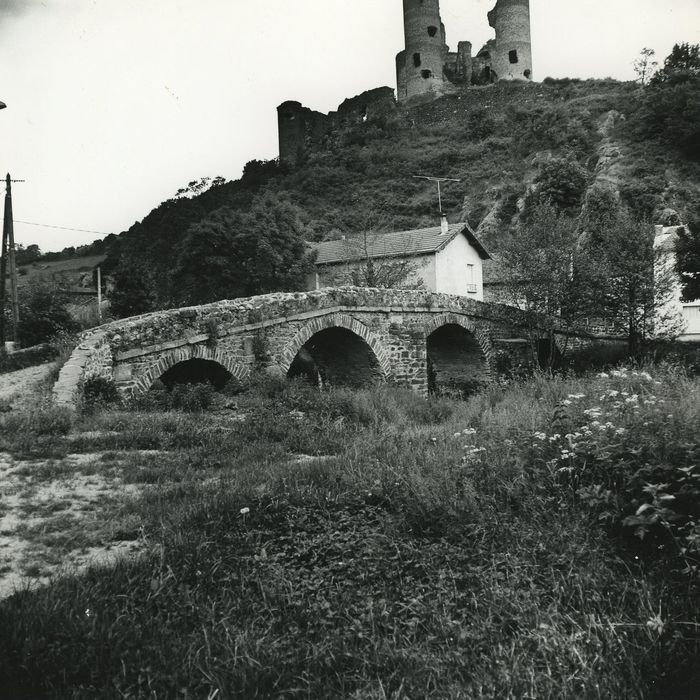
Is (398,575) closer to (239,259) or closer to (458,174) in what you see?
(239,259)

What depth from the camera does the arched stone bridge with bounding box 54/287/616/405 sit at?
11461 mm

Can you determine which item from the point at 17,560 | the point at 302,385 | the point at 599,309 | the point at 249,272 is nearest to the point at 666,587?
the point at 17,560

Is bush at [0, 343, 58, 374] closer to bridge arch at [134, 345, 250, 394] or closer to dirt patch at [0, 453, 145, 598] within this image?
bridge arch at [134, 345, 250, 394]

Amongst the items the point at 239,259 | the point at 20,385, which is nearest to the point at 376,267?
the point at 239,259

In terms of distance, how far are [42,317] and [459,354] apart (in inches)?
564

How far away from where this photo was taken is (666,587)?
13.6ft

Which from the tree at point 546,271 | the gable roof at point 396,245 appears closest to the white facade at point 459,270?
the gable roof at point 396,245

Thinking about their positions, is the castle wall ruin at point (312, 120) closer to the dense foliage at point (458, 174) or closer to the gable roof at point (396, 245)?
the dense foliage at point (458, 174)

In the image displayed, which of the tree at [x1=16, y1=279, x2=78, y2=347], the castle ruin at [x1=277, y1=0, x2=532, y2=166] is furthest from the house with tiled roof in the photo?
the castle ruin at [x1=277, y1=0, x2=532, y2=166]

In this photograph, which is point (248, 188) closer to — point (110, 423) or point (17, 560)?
point (110, 423)

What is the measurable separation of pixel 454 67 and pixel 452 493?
68.1 m

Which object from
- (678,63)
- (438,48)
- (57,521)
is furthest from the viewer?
(438,48)

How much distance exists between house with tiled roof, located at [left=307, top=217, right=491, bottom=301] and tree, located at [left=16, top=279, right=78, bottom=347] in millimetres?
11132

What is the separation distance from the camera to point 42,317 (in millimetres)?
22672
